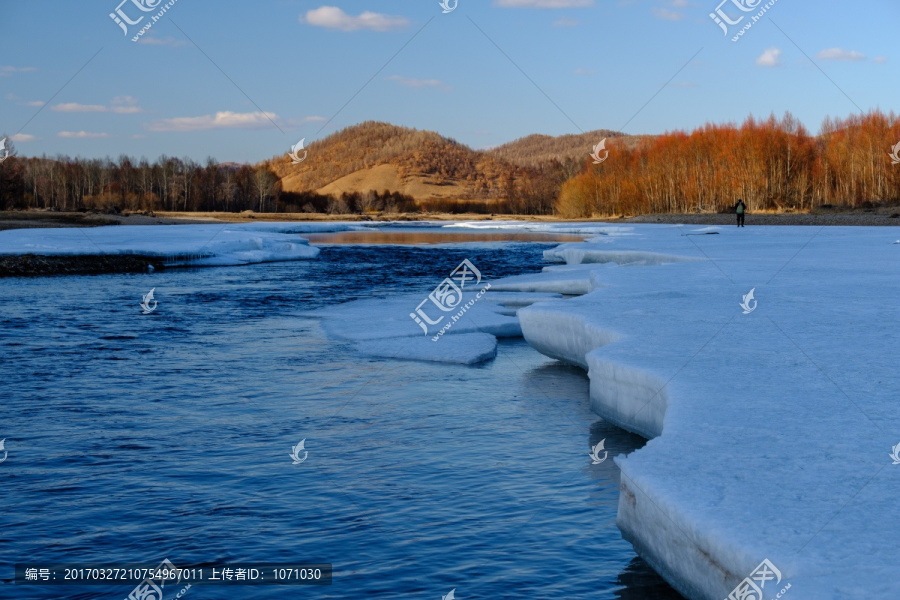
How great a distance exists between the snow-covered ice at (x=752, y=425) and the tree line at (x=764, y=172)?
61.7m

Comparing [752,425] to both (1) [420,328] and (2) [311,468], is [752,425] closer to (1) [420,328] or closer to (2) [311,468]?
(2) [311,468]

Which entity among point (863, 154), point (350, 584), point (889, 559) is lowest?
point (350, 584)

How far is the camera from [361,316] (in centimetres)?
1603

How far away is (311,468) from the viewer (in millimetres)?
7559

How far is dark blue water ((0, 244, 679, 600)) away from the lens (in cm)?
575

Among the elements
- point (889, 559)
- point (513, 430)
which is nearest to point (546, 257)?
point (513, 430)

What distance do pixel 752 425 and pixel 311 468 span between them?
12.7 feet

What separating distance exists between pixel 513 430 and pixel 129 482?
12.7ft

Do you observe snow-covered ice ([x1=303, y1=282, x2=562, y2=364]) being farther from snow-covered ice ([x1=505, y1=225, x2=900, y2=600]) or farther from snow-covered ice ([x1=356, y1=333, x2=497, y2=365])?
snow-covered ice ([x1=505, y1=225, x2=900, y2=600])

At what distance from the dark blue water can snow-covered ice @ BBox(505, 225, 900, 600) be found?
2.59 feet

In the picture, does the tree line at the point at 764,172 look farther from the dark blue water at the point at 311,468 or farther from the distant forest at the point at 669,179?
the dark blue water at the point at 311,468

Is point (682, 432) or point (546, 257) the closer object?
point (682, 432)

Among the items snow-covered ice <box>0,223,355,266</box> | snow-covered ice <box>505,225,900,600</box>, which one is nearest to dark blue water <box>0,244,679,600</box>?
snow-covered ice <box>505,225,900,600</box>

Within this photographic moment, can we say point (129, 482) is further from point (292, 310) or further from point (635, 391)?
point (292, 310)
